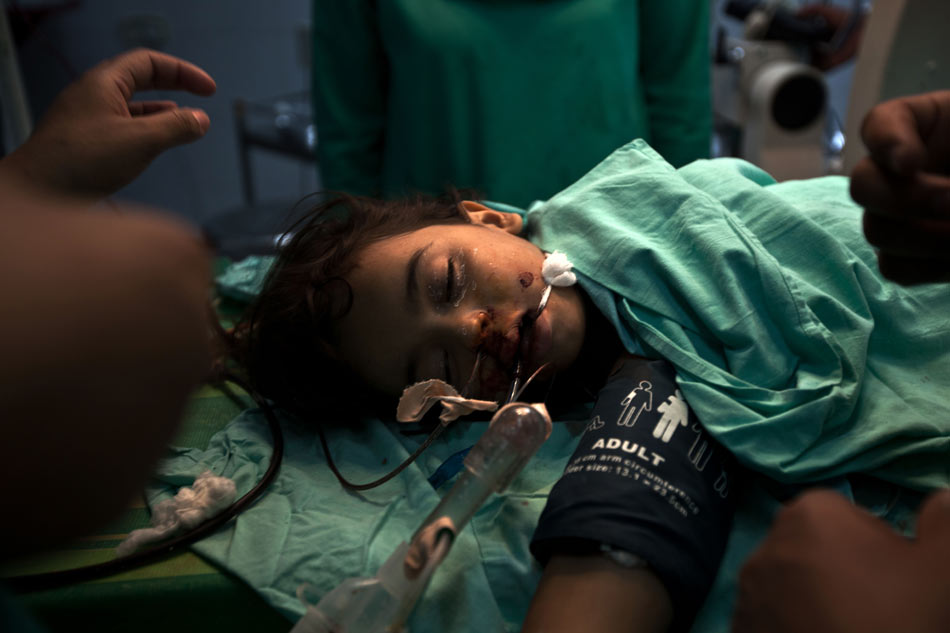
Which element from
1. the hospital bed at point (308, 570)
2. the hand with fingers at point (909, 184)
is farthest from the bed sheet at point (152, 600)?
the hand with fingers at point (909, 184)

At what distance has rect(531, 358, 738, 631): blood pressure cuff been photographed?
73 cm

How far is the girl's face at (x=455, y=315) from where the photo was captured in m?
1.03

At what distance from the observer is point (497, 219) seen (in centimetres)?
129

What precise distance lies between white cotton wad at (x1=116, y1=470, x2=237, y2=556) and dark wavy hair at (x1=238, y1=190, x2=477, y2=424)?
24 cm

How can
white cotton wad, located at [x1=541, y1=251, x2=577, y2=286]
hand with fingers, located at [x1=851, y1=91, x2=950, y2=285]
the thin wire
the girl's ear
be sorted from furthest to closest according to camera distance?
the girl's ear < white cotton wad, located at [x1=541, y1=251, x2=577, y2=286] < the thin wire < hand with fingers, located at [x1=851, y1=91, x2=950, y2=285]

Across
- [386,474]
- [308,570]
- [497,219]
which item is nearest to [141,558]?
[308,570]

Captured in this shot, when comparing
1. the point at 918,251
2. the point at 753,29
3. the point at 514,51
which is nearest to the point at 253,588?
the point at 918,251

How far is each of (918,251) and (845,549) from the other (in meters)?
0.34

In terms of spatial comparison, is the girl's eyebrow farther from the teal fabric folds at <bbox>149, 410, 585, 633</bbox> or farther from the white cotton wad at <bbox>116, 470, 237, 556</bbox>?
the white cotton wad at <bbox>116, 470, 237, 556</bbox>

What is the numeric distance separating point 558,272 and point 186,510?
0.64m

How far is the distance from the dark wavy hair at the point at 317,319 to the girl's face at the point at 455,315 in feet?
0.13

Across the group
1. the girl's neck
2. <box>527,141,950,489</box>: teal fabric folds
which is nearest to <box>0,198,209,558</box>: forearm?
<box>527,141,950,489</box>: teal fabric folds

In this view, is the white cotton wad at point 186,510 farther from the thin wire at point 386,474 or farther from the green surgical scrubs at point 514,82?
the green surgical scrubs at point 514,82

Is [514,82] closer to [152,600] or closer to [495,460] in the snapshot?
[495,460]
